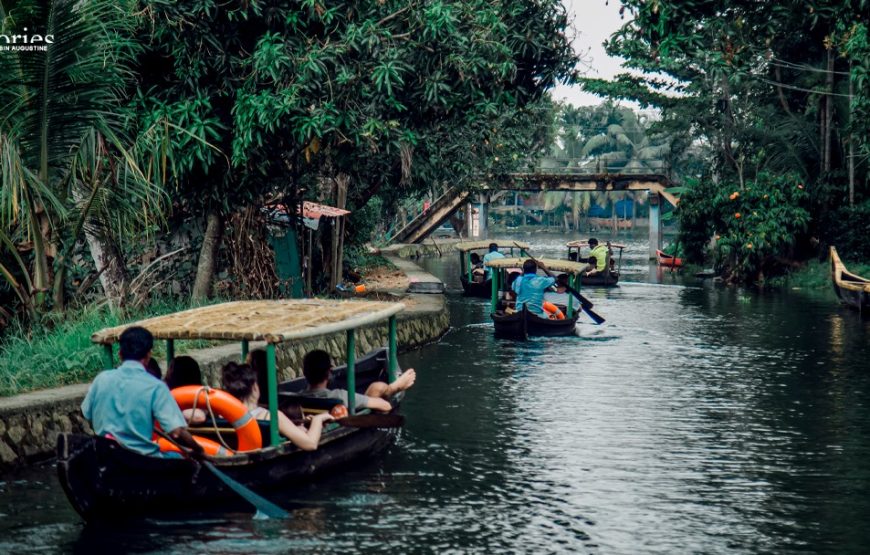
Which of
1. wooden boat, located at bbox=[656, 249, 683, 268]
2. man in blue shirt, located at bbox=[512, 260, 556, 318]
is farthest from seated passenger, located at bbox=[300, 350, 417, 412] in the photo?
wooden boat, located at bbox=[656, 249, 683, 268]

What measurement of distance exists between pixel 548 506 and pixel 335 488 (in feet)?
6.51

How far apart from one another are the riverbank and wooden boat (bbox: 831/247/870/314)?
1060cm

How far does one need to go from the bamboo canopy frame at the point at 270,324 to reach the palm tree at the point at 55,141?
307 centimetres

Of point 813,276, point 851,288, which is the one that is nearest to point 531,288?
point 851,288

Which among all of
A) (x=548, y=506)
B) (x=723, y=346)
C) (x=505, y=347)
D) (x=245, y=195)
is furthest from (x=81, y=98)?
(x=723, y=346)

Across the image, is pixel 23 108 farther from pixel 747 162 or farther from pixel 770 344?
pixel 747 162

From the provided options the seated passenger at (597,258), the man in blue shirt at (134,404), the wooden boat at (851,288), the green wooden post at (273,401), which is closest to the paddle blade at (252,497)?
the man in blue shirt at (134,404)

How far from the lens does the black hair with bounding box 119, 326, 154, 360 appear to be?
350 inches

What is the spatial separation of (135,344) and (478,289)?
2371 cm

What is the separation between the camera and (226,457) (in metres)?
9.48

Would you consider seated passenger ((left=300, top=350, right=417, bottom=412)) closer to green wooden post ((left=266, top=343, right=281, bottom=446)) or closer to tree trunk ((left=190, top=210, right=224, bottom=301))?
green wooden post ((left=266, top=343, right=281, bottom=446))

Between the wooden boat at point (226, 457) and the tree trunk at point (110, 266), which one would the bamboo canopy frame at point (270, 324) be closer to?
the wooden boat at point (226, 457)

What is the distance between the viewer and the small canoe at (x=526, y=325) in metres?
21.9

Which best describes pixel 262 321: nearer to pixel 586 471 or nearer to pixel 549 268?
pixel 586 471
